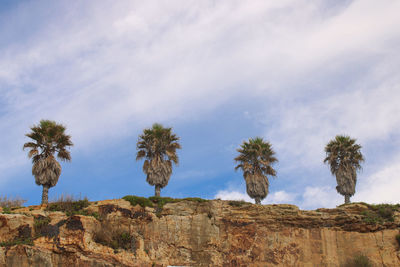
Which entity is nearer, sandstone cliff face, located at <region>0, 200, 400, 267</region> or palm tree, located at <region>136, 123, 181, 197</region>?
sandstone cliff face, located at <region>0, 200, 400, 267</region>

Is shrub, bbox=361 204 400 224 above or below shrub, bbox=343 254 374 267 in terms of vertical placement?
above

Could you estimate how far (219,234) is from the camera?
1129 inches

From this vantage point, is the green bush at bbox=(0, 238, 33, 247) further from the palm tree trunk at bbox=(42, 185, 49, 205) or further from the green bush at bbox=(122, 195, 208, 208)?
the palm tree trunk at bbox=(42, 185, 49, 205)

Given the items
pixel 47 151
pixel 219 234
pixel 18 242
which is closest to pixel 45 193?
pixel 47 151

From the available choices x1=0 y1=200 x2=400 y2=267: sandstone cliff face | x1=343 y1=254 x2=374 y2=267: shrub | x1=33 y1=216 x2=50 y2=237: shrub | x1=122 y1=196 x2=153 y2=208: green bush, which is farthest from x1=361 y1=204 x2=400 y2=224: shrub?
x1=33 y1=216 x2=50 y2=237: shrub

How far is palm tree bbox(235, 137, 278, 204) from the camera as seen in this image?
38.3 metres

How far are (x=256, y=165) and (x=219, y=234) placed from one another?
40.5 feet

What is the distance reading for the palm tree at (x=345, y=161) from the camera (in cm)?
3906

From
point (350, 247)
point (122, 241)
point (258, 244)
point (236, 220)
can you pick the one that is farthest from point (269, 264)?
point (122, 241)

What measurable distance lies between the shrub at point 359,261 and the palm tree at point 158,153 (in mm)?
15970

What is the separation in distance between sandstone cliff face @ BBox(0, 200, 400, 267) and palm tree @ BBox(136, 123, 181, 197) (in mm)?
7107

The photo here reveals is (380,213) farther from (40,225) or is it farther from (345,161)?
(40,225)

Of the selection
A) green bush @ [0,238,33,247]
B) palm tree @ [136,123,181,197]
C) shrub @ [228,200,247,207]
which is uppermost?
palm tree @ [136,123,181,197]

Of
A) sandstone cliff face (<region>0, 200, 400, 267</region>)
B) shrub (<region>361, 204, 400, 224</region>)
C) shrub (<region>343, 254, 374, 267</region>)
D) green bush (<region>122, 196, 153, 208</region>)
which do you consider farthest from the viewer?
shrub (<region>361, 204, 400, 224</region>)
